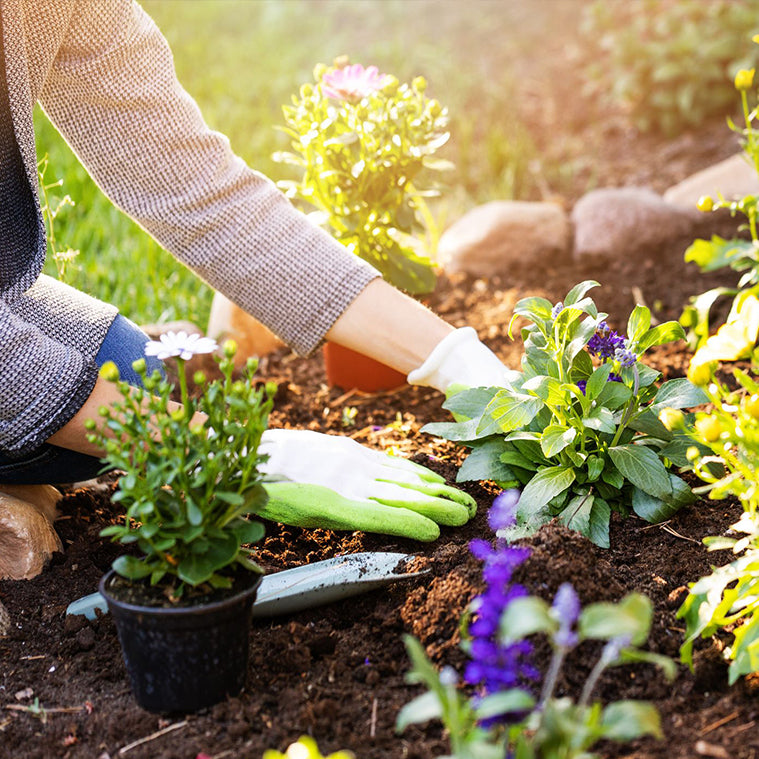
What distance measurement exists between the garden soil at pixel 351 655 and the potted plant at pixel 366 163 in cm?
47

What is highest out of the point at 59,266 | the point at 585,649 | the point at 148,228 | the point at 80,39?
the point at 80,39

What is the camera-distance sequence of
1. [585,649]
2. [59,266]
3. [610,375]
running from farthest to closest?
[59,266], [610,375], [585,649]

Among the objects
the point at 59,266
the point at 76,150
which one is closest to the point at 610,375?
the point at 76,150

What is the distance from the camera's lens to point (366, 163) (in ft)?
7.04

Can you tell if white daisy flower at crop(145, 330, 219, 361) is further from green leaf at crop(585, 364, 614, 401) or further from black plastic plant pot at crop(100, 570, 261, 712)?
green leaf at crop(585, 364, 614, 401)

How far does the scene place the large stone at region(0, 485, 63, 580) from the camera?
1620 mm

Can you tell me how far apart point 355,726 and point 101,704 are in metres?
0.35

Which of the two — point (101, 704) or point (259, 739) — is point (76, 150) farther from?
point (259, 739)

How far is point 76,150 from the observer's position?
1.88 meters

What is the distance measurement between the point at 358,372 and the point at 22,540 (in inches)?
36.3

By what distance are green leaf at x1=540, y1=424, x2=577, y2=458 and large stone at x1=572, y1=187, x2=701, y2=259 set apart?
1539 millimetres

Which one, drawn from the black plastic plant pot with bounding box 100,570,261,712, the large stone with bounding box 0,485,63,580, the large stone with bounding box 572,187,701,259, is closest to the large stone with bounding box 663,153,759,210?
the large stone with bounding box 572,187,701,259

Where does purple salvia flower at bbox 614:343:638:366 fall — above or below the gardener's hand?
above

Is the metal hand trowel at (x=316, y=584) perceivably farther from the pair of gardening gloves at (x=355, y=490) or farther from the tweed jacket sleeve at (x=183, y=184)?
the tweed jacket sleeve at (x=183, y=184)
